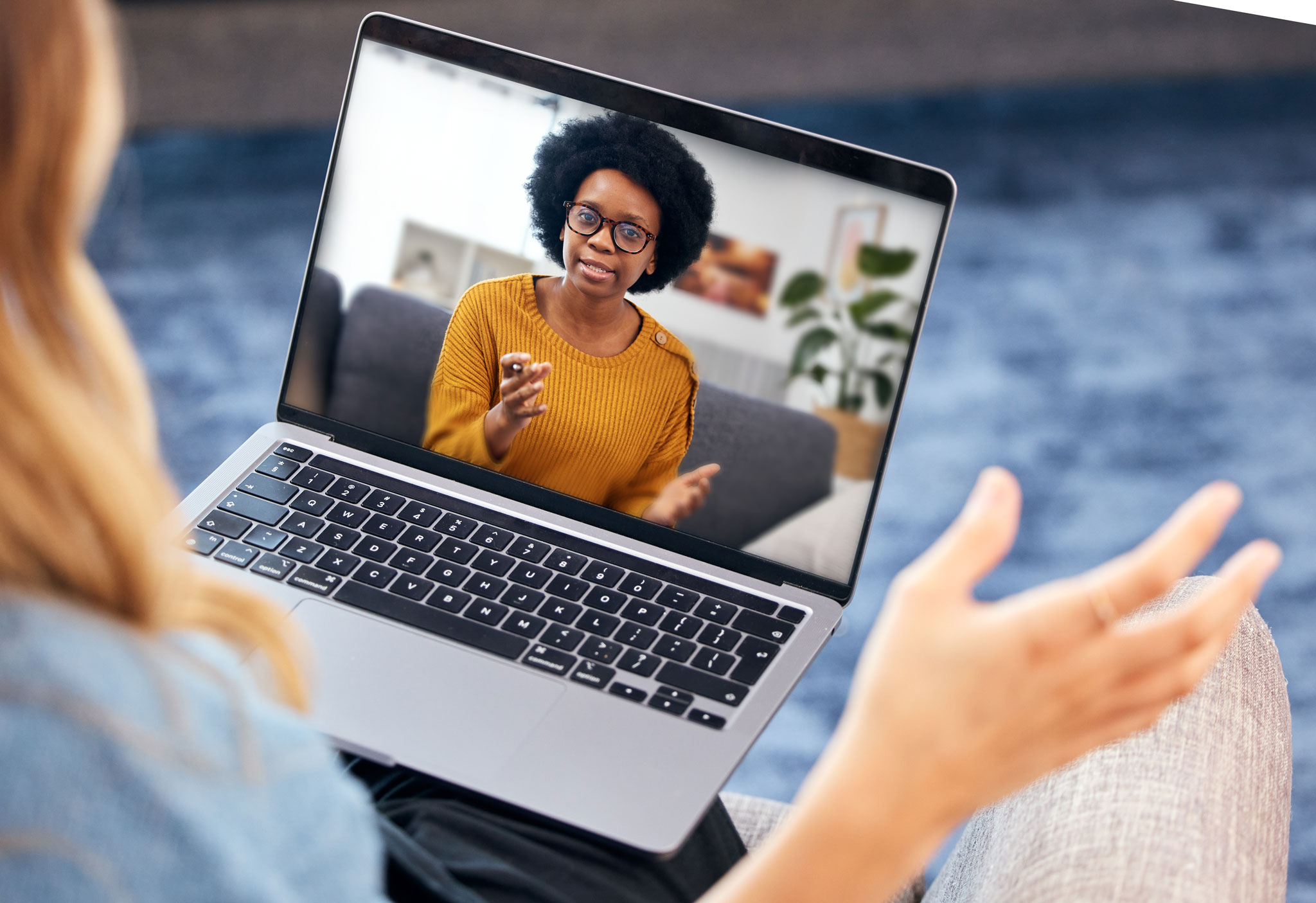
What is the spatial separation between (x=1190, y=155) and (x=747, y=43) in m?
0.86

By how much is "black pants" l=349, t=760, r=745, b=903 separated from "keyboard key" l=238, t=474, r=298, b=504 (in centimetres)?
21

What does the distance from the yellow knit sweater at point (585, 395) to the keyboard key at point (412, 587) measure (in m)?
0.11

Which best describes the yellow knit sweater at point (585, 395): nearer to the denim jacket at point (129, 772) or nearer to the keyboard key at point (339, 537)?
the keyboard key at point (339, 537)

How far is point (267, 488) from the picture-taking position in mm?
766

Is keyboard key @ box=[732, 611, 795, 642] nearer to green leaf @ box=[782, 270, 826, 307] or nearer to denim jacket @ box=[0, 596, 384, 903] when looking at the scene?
green leaf @ box=[782, 270, 826, 307]

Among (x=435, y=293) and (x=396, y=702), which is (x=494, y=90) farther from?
(x=396, y=702)

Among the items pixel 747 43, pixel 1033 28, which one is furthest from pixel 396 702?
pixel 1033 28

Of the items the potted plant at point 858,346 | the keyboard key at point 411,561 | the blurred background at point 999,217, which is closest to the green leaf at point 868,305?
the potted plant at point 858,346

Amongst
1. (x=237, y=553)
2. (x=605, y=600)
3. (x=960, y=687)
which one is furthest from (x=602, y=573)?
(x=960, y=687)

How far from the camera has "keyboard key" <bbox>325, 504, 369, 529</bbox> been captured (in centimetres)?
75

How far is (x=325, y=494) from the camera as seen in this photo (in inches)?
30.1

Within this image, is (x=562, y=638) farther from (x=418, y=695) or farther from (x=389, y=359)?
(x=389, y=359)

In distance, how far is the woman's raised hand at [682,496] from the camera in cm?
75

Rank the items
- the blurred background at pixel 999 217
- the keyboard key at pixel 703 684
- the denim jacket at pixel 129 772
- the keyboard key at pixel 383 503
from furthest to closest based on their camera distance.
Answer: the blurred background at pixel 999 217
the keyboard key at pixel 383 503
the keyboard key at pixel 703 684
the denim jacket at pixel 129 772
